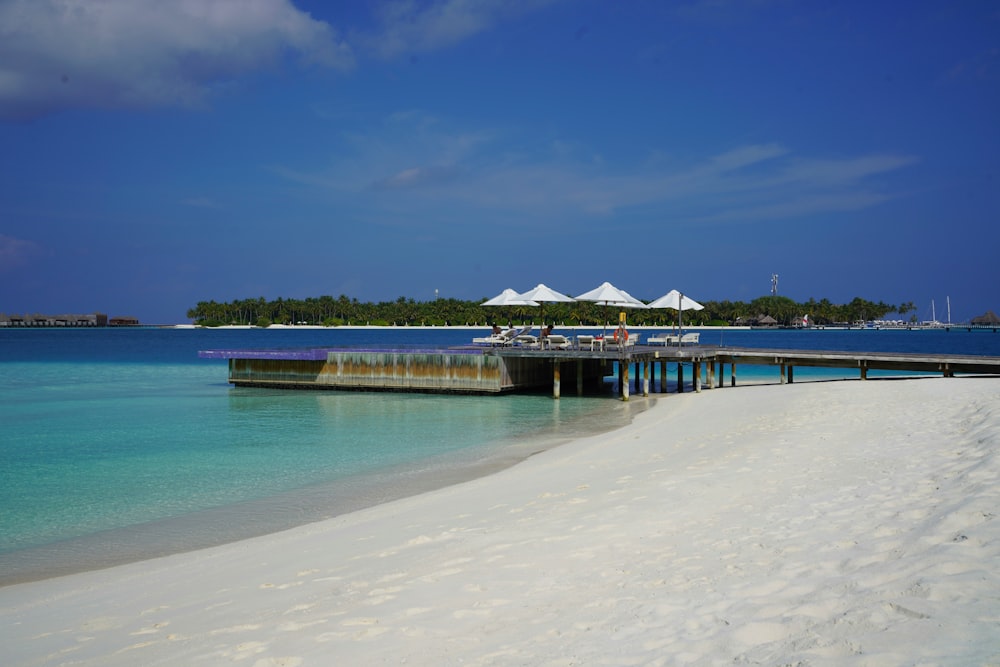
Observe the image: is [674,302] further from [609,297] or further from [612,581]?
[612,581]

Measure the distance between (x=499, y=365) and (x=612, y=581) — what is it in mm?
23799

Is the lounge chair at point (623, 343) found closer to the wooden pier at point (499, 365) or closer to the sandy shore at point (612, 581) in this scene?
the wooden pier at point (499, 365)

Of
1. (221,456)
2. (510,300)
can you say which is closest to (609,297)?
(510,300)

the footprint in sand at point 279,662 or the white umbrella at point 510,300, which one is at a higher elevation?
the white umbrella at point 510,300

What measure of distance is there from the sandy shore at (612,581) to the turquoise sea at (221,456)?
76.3 inches

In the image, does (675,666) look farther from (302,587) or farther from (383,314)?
(383,314)

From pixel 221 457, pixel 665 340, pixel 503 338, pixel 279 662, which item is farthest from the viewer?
pixel 665 340

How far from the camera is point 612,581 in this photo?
224 inches

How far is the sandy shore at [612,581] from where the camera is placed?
14.2 feet

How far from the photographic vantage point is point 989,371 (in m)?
24.9

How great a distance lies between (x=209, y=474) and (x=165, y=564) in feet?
→ 22.0

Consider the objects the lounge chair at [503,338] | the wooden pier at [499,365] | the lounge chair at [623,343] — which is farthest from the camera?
the lounge chair at [503,338]

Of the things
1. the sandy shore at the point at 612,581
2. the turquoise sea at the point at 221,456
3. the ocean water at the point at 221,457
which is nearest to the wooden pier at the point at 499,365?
the turquoise sea at the point at 221,456

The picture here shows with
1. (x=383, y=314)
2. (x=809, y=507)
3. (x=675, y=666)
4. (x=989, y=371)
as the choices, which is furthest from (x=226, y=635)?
(x=383, y=314)
